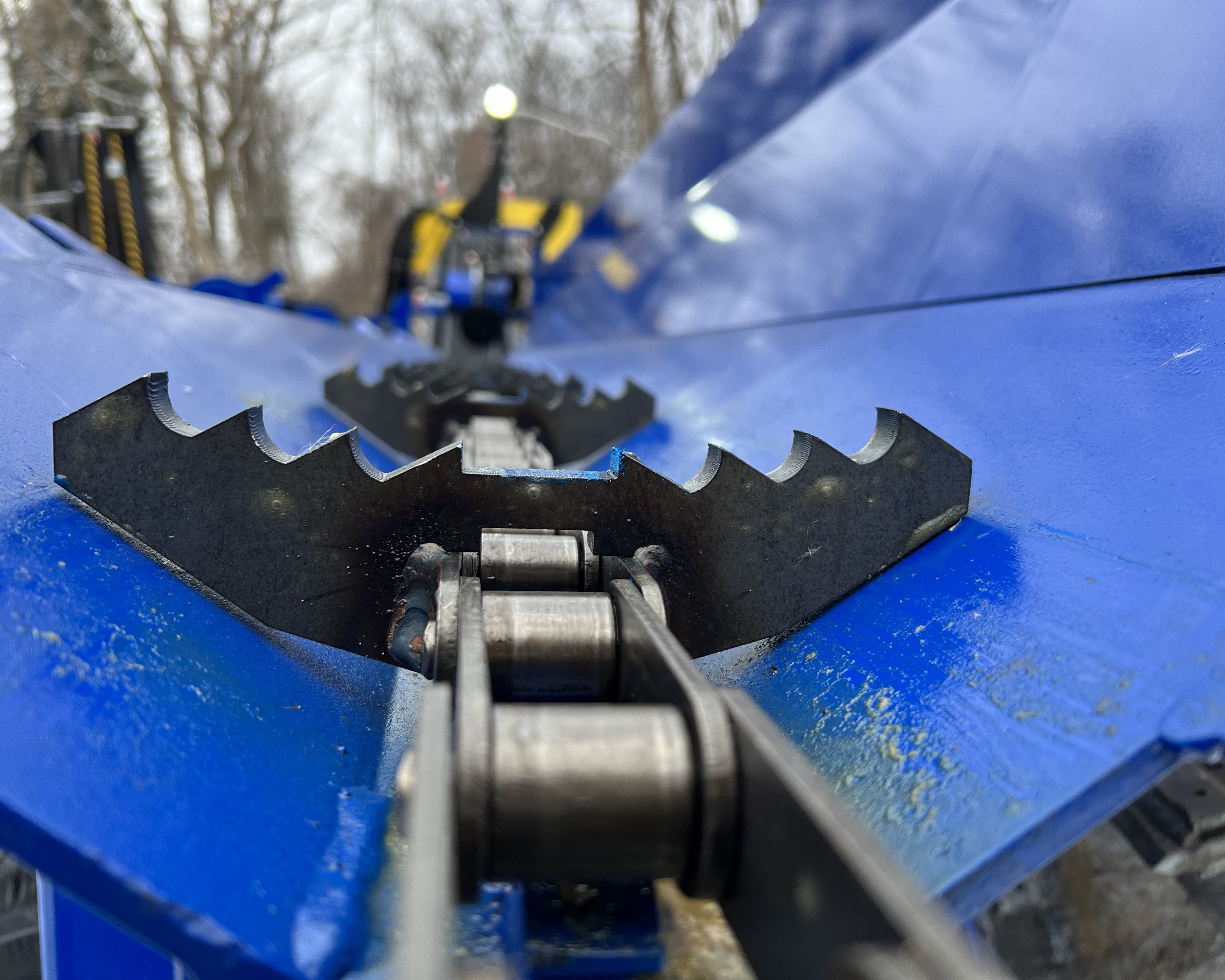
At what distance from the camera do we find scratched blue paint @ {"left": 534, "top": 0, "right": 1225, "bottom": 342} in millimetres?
1466

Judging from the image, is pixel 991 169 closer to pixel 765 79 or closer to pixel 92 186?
pixel 765 79

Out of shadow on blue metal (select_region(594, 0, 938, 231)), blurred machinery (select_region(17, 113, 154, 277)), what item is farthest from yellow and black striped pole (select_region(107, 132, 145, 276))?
shadow on blue metal (select_region(594, 0, 938, 231))

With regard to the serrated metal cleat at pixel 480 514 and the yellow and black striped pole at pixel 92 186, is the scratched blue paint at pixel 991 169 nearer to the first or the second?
the serrated metal cleat at pixel 480 514

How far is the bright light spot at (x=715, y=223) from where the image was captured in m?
3.41

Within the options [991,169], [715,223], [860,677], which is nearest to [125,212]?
[715,223]

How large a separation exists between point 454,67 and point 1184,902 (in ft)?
74.6

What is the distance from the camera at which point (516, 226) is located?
30.6 ft

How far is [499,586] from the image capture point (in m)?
1.09

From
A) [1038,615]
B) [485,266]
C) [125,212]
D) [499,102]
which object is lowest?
[485,266]

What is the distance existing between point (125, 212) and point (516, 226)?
4.07m

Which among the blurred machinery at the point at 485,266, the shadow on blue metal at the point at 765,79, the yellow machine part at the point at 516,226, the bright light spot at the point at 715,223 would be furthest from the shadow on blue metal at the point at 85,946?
the yellow machine part at the point at 516,226

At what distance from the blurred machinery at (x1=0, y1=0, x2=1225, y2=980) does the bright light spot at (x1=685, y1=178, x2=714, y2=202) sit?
71.9 inches

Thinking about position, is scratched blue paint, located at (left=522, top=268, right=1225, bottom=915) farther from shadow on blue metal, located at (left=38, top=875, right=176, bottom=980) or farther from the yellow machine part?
the yellow machine part

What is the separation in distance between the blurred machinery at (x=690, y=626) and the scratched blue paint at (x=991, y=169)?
12 millimetres
